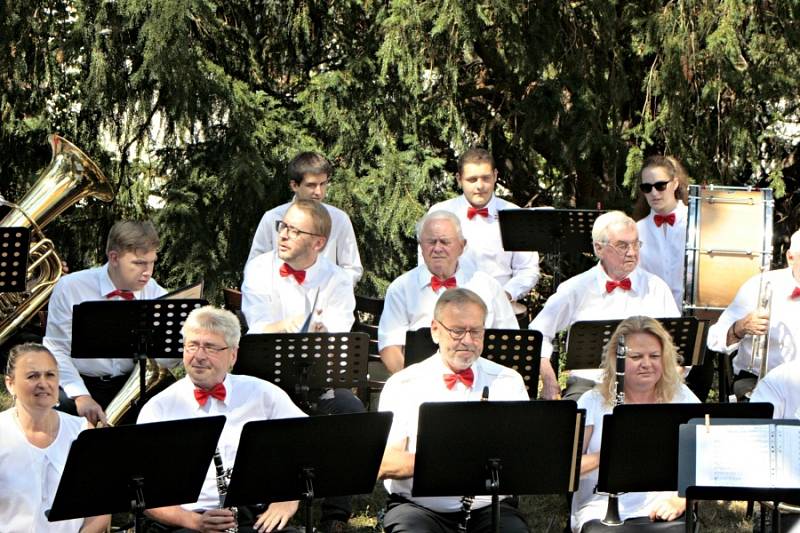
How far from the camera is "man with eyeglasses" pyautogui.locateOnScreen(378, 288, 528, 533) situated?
5.30 meters

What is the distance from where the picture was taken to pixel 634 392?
17.7 feet

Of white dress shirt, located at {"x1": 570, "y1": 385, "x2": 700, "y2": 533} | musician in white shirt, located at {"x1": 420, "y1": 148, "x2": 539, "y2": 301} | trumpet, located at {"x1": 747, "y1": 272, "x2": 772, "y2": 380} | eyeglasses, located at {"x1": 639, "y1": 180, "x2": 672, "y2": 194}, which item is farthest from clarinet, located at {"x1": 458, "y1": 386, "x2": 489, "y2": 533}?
eyeglasses, located at {"x1": 639, "y1": 180, "x2": 672, "y2": 194}

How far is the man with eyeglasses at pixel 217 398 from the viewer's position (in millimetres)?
5223

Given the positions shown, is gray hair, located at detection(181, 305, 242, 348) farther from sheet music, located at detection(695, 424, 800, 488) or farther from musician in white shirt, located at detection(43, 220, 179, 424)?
sheet music, located at detection(695, 424, 800, 488)

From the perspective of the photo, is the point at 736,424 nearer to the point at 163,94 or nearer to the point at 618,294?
the point at 618,294

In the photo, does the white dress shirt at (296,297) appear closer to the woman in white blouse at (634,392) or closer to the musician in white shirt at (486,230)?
the musician in white shirt at (486,230)

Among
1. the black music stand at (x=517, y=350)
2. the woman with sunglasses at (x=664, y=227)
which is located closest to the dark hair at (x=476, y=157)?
the woman with sunglasses at (x=664, y=227)

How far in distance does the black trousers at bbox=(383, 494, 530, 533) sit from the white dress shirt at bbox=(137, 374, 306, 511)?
0.60 metres

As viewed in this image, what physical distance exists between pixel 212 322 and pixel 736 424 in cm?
217

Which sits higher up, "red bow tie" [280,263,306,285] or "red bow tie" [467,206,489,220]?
"red bow tie" [467,206,489,220]

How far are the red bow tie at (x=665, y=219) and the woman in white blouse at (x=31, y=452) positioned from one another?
4.58m

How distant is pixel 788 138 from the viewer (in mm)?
11250

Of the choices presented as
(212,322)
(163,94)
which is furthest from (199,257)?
(212,322)

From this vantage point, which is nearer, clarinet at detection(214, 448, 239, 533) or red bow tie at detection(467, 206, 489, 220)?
clarinet at detection(214, 448, 239, 533)
